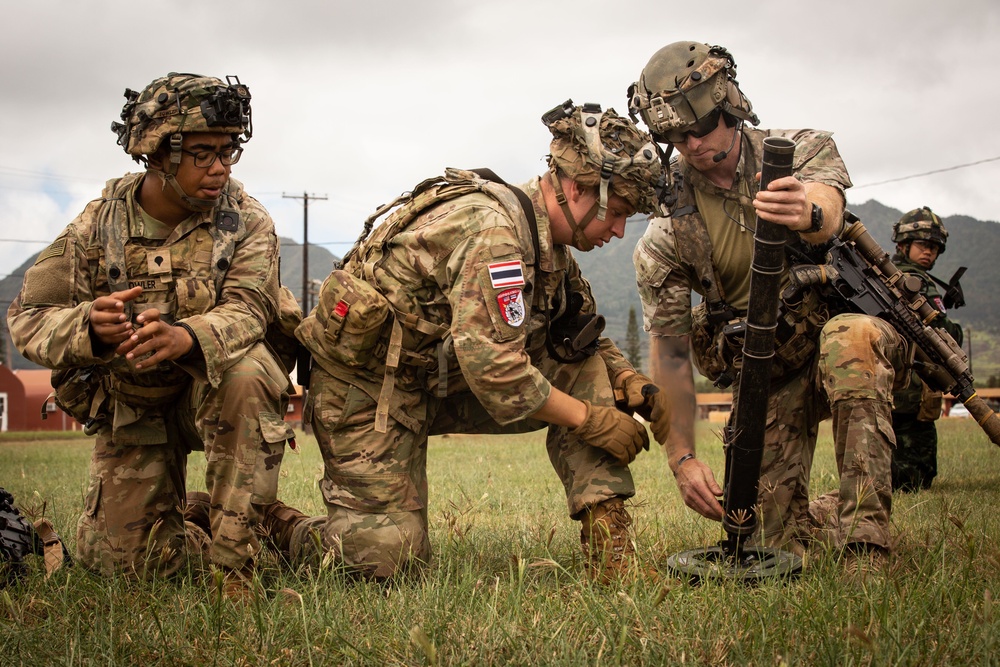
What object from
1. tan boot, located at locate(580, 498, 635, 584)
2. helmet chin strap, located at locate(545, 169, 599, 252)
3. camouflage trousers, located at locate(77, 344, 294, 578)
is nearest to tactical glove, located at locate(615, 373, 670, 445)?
tan boot, located at locate(580, 498, 635, 584)

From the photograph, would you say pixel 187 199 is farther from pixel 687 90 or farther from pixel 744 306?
pixel 744 306

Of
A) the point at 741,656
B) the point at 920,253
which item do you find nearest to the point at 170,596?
the point at 741,656

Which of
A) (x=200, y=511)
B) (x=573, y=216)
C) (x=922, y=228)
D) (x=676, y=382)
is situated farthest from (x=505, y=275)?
(x=922, y=228)

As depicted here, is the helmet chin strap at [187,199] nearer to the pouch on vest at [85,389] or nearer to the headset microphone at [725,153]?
the pouch on vest at [85,389]

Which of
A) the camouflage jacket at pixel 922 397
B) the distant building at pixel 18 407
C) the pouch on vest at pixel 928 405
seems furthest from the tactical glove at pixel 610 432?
the distant building at pixel 18 407

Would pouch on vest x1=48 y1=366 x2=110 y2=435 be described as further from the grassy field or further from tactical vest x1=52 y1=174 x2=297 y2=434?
the grassy field

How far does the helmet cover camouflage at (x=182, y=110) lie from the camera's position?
436cm

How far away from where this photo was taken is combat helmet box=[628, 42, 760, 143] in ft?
15.9

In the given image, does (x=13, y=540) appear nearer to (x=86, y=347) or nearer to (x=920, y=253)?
(x=86, y=347)

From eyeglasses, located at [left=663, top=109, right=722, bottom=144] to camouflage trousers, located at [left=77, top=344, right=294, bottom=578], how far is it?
2.37m

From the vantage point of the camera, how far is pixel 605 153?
4.18 m

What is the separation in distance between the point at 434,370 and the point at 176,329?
1.18 meters

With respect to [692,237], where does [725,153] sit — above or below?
above

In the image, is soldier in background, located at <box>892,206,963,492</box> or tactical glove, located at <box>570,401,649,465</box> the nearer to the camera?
tactical glove, located at <box>570,401,649,465</box>
